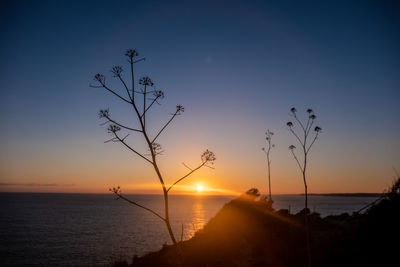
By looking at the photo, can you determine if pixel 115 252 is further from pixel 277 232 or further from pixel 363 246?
pixel 363 246

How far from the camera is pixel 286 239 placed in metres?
17.3

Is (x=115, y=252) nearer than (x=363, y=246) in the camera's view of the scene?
No

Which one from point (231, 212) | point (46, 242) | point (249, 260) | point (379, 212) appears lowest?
point (46, 242)

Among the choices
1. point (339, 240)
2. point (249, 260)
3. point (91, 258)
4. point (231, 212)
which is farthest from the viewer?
point (91, 258)

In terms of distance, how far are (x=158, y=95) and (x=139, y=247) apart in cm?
5272

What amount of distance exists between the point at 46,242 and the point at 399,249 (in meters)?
64.4

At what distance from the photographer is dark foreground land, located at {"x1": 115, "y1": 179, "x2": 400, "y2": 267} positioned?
10.5 meters

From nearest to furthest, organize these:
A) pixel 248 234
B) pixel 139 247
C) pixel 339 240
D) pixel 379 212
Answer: pixel 379 212 → pixel 339 240 → pixel 248 234 → pixel 139 247

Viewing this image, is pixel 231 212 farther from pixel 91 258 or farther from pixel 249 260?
pixel 91 258

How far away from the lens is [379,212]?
10953 mm

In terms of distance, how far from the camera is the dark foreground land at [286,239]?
34.3 feet

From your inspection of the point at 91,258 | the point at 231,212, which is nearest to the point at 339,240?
the point at 231,212

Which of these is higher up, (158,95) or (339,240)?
(158,95)

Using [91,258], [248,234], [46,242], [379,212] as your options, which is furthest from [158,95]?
[46,242]
